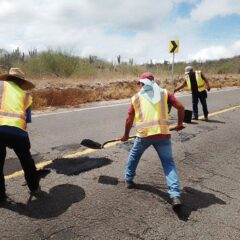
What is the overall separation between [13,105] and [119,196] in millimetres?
1831

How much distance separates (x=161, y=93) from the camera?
16.5 ft

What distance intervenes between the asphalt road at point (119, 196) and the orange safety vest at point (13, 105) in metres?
1.02

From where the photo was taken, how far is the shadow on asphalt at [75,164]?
20.1 feet

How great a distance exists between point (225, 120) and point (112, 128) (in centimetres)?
383

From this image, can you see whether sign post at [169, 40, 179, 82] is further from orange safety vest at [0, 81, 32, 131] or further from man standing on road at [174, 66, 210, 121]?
orange safety vest at [0, 81, 32, 131]

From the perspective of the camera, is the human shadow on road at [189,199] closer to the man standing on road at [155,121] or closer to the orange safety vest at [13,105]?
the man standing on road at [155,121]

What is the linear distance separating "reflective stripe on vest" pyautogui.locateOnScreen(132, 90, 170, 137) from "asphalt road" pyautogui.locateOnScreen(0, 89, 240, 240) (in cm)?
93

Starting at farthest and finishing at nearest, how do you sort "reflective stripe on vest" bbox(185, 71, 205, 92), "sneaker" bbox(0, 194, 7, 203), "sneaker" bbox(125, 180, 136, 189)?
"reflective stripe on vest" bbox(185, 71, 205, 92), "sneaker" bbox(125, 180, 136, 189), "sneaker" bbox(0, 194, 7, 203)

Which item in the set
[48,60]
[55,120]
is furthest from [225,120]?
[48,60]

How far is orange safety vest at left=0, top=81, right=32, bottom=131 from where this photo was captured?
477 cm

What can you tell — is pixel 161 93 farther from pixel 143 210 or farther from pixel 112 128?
pixel 112 128

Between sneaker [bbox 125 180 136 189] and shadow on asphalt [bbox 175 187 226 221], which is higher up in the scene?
sneaker [bbox 125 180 136 189]

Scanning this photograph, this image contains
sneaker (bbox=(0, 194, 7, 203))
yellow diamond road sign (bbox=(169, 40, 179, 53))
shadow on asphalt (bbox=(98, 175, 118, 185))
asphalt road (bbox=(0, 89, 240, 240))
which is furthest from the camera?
yellow diamond road sign (bbox=(169, 40, 179, 53))

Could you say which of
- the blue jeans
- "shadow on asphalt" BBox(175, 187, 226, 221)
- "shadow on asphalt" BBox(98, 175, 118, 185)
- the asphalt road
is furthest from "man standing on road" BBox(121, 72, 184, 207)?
"shadow on asphalt" BBox(98, 175, 118, 185)
